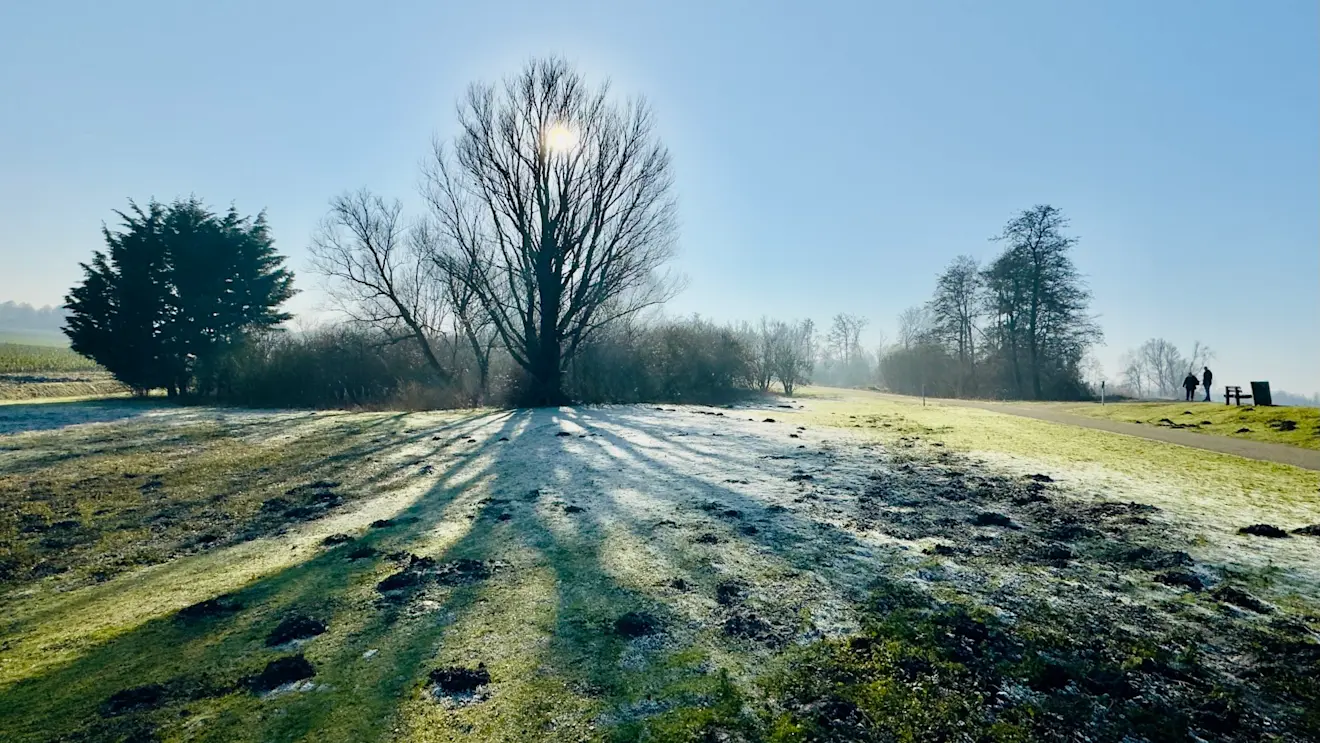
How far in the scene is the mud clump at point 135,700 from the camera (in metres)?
3.22

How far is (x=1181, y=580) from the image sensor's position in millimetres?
4777

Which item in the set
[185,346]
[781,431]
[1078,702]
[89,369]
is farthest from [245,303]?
[1078,702]

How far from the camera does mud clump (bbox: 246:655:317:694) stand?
3420 mm

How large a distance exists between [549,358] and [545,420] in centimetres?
730

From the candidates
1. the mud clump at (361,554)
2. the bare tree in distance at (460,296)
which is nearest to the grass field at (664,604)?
the mud clump at (361,554)

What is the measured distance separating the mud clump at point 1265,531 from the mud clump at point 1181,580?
1.85m

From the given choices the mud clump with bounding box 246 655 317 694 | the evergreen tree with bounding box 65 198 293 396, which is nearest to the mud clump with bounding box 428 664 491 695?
the mud clump with bounding box 246 655 317 694

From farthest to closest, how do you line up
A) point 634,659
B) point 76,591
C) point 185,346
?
point 185,346 → point 76,591 → point 634,659

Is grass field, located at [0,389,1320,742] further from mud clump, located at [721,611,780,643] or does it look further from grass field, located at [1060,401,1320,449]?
grass field, located at [1060,401,1320,449]

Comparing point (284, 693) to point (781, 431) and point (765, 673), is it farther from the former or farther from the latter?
point (781, 431)

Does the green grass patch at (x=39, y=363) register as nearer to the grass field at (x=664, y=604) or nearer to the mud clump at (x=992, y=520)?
the grass field at (x=664, y=604)

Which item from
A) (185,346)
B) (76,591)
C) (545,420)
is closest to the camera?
(76,591)

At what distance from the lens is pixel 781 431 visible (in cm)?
1476

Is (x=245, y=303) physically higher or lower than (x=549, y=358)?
higher
